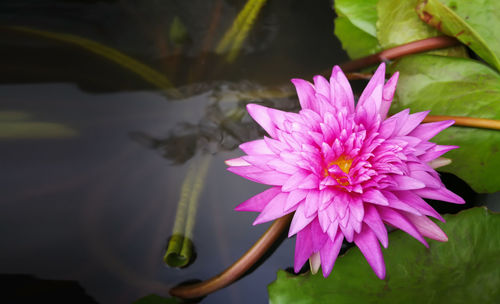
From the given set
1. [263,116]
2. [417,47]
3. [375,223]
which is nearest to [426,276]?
[375,223]

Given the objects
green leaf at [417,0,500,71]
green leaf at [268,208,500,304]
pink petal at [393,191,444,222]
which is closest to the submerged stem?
green leaf at [268,208,500,304]

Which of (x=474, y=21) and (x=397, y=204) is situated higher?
(x=474, y=21)

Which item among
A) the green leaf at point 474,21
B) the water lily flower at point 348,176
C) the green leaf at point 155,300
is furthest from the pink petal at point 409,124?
the green leaf at point 155,300

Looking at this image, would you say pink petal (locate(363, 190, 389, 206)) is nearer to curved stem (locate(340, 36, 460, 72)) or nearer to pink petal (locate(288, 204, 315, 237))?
pink petal (locate(288, 204, 315, 237))

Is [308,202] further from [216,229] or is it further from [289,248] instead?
[216,229]

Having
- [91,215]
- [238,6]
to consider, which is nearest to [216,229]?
[91,215]

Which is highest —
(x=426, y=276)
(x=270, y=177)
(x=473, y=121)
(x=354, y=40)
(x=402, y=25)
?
(x=354, y=40)

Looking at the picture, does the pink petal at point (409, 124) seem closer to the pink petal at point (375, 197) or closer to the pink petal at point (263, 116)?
the pink petal at point (375, 197)

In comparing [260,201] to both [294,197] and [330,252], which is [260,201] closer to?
[294,197]
